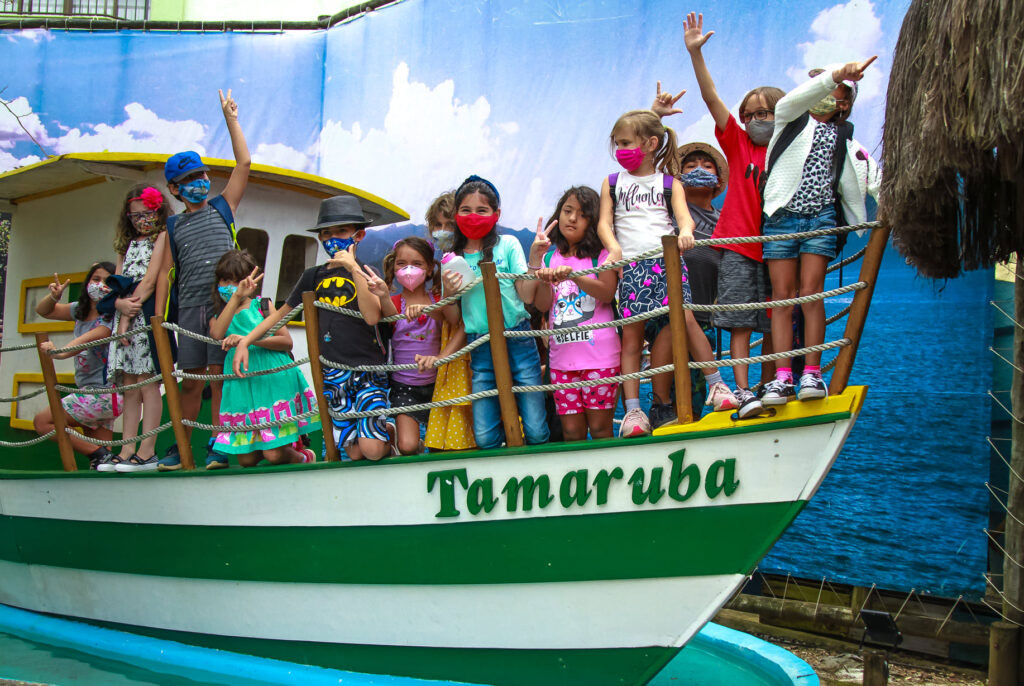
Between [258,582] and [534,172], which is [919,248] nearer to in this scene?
[258,582]

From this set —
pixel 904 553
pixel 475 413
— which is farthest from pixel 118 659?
pixel 904 553

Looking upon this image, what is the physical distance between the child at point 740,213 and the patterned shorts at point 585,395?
20.7 inches

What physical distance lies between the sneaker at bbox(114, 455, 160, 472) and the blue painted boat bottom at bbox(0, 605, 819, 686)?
2.91 feet

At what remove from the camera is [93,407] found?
541 centimetres

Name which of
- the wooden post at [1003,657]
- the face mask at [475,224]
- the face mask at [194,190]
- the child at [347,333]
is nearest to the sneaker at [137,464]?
the child at [347,333]

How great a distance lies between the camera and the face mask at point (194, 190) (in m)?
4.85

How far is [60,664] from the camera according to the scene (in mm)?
4438

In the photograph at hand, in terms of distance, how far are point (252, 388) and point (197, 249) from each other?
1.04 metres

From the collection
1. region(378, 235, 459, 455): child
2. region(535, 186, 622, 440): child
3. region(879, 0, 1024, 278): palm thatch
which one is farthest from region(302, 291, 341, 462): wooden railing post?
region(879, 0, 1024, 278): palm thatch

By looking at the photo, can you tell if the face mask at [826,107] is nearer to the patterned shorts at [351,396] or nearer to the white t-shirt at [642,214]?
the white t-shirt at [642,214]

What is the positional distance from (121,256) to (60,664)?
2334 mm

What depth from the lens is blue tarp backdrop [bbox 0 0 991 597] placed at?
18.5ft

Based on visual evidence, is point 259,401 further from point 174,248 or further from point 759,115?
point 759,115

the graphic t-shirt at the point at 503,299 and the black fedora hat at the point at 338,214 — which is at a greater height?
the black fedora hat at the point at 338,214
